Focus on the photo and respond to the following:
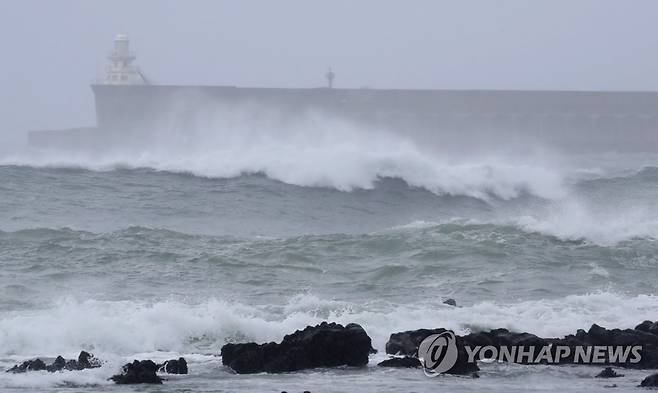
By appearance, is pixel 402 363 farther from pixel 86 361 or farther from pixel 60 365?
pixel 60 365

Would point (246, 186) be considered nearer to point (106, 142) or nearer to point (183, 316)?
point (183, 316)

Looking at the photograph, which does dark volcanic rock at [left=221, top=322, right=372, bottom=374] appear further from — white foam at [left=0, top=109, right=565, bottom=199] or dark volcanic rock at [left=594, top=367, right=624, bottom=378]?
white foam at [left=0, top=109, right=565, bottom=199]

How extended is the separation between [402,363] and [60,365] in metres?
3.16

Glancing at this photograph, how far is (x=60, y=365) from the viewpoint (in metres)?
11.0

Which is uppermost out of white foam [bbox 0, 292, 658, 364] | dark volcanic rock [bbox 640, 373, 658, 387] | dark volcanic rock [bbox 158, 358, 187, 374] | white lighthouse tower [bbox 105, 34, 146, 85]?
white lighthouse tower [bbox 105, 34, 146, 85]

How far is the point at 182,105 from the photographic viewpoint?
2464 inches

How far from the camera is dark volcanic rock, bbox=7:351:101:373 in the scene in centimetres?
1091

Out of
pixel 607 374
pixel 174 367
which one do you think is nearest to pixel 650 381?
pixel 607 374

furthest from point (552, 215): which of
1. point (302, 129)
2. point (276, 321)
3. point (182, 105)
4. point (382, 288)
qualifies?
Answer: point (182, 105)
